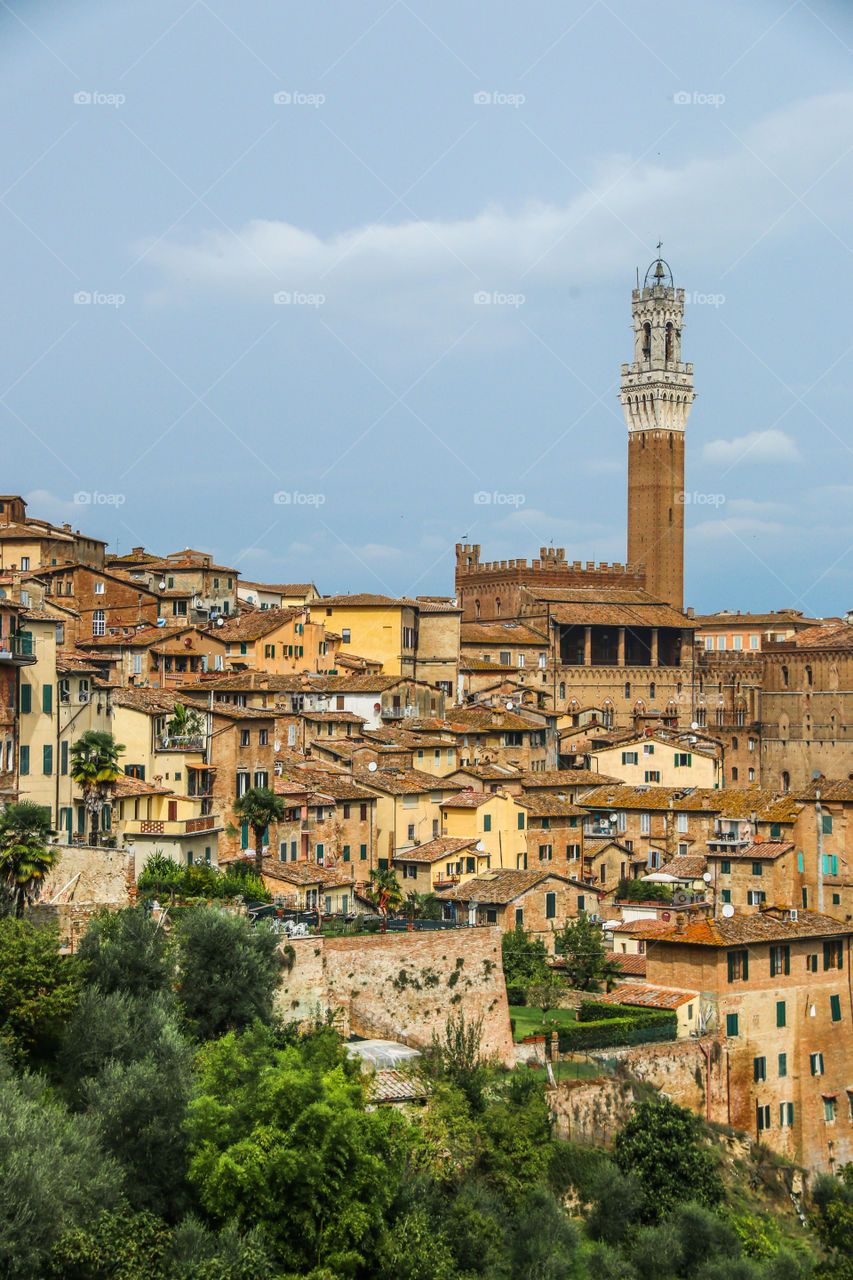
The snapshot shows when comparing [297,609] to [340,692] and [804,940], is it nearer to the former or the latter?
[340,692]

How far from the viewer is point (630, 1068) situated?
32281 mm

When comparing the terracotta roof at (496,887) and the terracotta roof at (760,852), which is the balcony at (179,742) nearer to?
the terracotta roof at (496,887)

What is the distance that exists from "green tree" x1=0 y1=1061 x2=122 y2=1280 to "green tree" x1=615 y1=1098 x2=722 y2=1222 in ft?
33.3

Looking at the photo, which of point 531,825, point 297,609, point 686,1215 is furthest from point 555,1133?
point 297,609

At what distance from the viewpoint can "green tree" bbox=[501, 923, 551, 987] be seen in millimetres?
36156

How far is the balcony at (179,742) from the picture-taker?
1545 inches

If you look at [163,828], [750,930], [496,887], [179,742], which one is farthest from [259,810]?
[750,930]

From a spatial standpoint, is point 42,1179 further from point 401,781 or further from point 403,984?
point 401,781

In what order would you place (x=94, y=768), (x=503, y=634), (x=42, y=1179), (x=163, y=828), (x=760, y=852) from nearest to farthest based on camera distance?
1. (x=42, y=1179)
2. (x=94, y=768)
3. (x=163, y=828)
4. (x=760, y=852)
5. (x=503, y=634)

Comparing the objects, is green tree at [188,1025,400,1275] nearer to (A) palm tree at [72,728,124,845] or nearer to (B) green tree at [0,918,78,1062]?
(B) green tree at [0,918,78,1062]

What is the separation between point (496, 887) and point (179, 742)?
26.5 feet

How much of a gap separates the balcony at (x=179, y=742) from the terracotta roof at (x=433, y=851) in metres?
5.93

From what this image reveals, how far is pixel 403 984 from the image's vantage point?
30.8 m

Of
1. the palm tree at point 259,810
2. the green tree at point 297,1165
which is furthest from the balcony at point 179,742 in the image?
the green tree at point 297,1165
